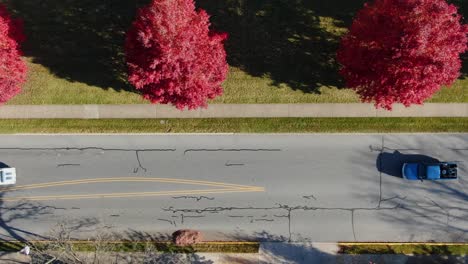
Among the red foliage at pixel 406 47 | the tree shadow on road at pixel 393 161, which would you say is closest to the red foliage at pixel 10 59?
the red foliage at pixel 406 47

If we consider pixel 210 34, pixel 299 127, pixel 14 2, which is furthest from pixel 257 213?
pixel 14 2

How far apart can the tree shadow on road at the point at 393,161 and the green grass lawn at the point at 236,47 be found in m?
3.55

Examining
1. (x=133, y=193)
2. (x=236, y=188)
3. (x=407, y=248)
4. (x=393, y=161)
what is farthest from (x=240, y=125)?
(x=407, y=248)

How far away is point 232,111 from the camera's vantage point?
26.4 m

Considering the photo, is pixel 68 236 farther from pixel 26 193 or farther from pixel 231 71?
pixel 231 71

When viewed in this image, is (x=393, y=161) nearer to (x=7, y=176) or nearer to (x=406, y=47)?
(x=406, y=47)

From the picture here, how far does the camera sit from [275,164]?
26.3m

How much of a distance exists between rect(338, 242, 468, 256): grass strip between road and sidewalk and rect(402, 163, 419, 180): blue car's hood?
12.2 feet

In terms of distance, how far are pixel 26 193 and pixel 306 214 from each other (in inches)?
616

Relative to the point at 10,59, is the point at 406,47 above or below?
above

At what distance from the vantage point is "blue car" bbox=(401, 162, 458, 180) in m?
25.1

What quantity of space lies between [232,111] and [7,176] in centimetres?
1281

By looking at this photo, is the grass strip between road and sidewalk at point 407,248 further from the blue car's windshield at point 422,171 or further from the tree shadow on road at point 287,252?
the blue car's windshield at point 422,171

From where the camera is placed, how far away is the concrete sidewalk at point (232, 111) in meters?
25.8
